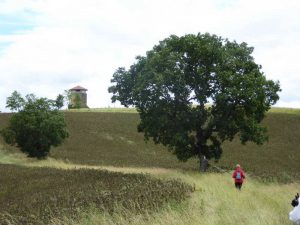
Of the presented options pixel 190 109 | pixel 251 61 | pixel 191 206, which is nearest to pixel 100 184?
pixel 191 206

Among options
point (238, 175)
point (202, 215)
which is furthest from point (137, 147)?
point (202, 215)

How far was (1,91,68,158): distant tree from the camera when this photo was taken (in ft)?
152

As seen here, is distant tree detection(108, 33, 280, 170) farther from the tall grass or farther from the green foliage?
the tall grass

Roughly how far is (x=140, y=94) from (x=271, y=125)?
155ft

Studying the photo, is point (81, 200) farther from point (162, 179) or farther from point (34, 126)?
point (34, 126)

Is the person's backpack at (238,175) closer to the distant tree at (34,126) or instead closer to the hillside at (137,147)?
the hillside at (137,147)

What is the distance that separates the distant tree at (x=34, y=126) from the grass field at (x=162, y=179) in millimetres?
2001

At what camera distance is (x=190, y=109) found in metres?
31.2

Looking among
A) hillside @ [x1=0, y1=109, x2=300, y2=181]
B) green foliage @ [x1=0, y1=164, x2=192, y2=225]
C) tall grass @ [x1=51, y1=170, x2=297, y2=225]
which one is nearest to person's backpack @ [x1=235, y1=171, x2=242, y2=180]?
green foliage @ [x1=0, y1=164, x2=192, y2=225]

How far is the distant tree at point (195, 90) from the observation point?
29484 mm

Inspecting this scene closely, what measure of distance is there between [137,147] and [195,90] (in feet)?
112

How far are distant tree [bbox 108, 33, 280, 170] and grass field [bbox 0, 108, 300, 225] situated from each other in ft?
10.0

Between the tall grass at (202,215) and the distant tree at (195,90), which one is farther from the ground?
the distant tree at (195,90)

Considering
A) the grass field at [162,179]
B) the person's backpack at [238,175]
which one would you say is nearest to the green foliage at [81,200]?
the grass field at [162,179]
